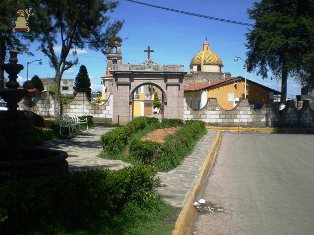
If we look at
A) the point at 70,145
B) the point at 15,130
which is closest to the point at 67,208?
the point at 15,130

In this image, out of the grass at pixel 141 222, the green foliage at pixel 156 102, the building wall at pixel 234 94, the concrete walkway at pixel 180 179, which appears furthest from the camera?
the green foliage at pixel 156 102

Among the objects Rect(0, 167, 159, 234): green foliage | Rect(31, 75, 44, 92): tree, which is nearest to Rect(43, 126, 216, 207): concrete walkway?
Rect(0, 167, 159, 234): green foliage

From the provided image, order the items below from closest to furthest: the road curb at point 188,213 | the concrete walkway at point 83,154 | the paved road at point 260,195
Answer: the road curb at point 188,213 → the paved road at point 260,195 → the concrete walkway at point 83,154

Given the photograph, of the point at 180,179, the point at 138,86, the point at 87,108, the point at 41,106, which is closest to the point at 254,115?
the point at 138,86

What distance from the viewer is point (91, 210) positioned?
6.35 m

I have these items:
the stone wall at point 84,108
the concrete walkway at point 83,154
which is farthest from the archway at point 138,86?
the concrete walkway at point 83,154

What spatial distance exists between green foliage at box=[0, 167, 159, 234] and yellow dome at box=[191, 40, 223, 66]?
75362 millimetres

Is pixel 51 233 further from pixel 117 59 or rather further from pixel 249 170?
pixel 117 59

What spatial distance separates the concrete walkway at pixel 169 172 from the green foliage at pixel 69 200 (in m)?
1.09

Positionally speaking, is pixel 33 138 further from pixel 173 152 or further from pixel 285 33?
pixel 285 33

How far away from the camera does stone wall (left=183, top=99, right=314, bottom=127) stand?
34.8 m

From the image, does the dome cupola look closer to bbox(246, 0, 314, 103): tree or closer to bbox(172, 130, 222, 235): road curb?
bbox(246, 0, 314, 103): tree

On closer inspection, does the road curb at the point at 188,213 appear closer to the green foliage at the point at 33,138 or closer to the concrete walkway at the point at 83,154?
the concrete walkway at the point at 83,154

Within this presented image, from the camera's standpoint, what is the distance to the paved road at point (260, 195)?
23.8 ft
